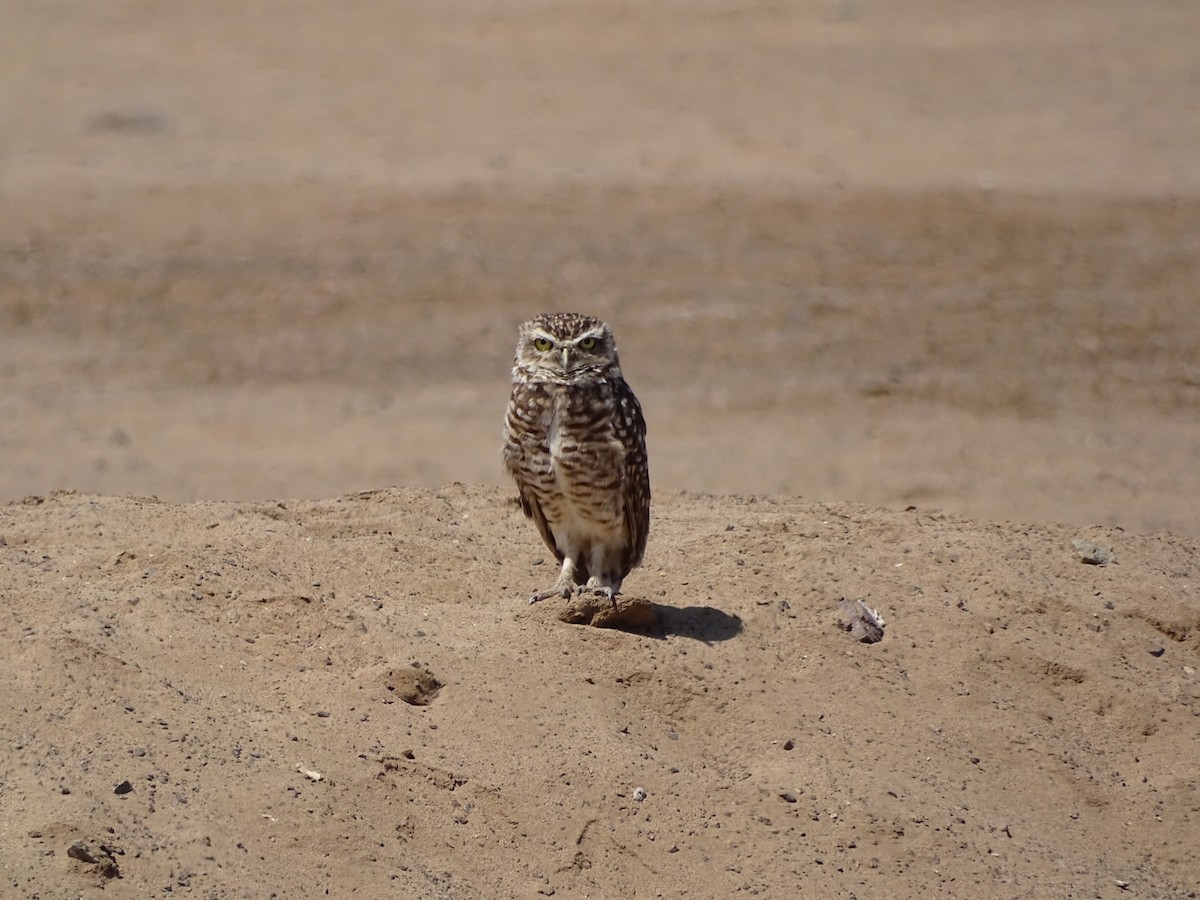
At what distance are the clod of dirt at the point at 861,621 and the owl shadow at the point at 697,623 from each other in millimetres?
465

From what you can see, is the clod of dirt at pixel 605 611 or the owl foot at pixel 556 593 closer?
the clod of dirt at pixel 605 611

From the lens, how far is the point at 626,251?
587 inches

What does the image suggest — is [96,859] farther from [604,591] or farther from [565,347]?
[565,347]

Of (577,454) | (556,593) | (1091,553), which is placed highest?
(577,454)

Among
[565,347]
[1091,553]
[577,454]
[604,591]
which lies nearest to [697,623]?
[604,591]

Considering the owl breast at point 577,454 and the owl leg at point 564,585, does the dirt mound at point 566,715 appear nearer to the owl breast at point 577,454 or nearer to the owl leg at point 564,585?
the owl leg at point 564,585

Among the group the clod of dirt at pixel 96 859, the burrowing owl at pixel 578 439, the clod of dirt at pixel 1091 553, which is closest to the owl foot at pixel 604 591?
the burrowing owl at pixel 578 439

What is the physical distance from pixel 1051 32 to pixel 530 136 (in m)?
6.78

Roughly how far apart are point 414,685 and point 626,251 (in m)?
9.18

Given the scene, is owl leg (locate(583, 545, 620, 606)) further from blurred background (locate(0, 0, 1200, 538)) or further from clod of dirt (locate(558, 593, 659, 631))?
blurred background (locate(0, 0, 1200, 538))

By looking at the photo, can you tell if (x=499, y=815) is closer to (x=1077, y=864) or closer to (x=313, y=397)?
(x=1077, y=864)

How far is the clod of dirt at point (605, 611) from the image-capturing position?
21.8ft

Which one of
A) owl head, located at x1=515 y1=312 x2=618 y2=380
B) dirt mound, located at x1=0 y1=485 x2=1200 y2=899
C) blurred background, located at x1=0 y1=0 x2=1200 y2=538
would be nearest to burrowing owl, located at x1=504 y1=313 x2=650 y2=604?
owl head, located at x1=515 y1=312 x2=618 y2=380

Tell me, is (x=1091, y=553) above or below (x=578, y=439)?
below
